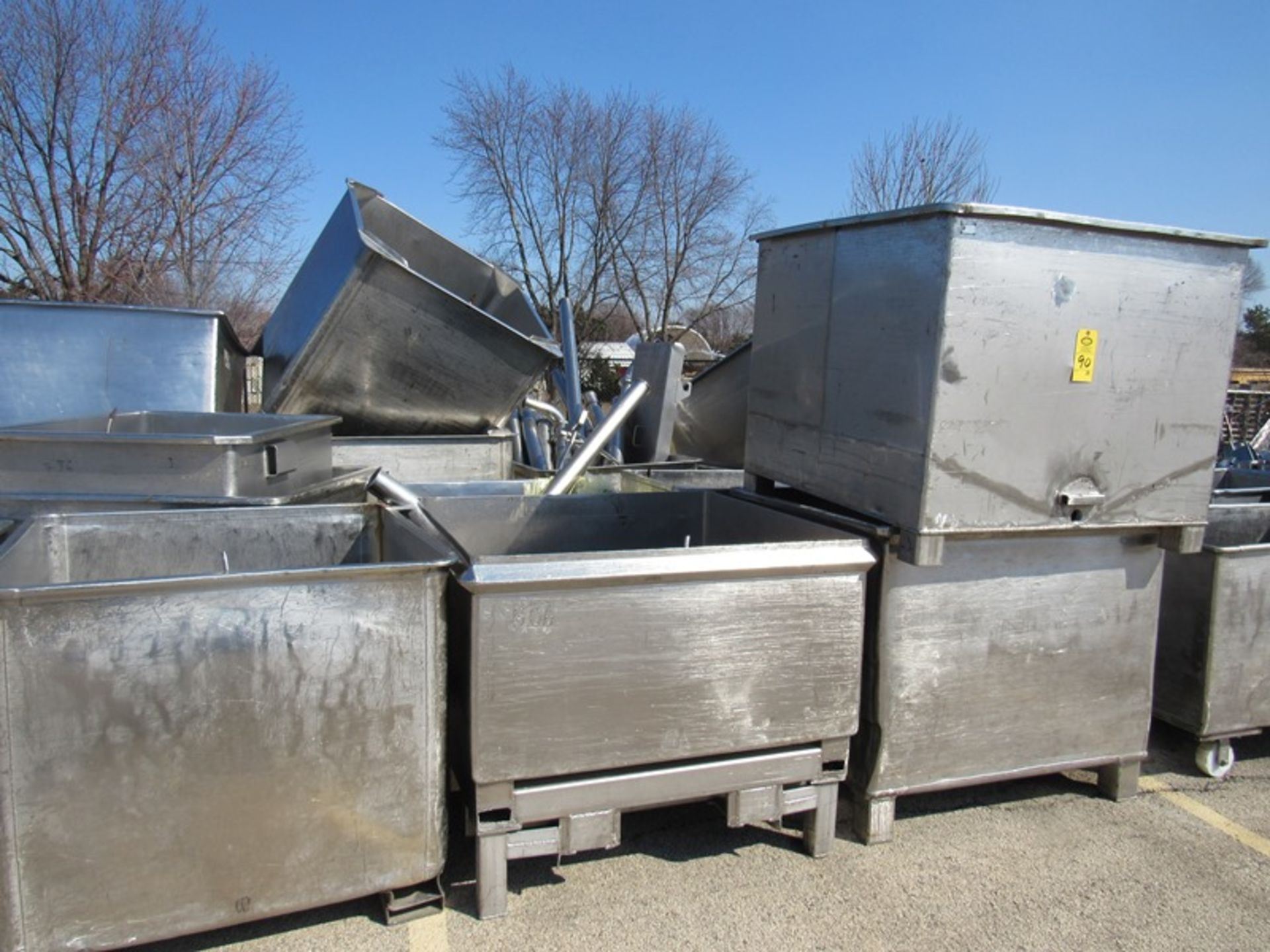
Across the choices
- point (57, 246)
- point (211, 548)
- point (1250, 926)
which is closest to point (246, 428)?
point (211, 548)

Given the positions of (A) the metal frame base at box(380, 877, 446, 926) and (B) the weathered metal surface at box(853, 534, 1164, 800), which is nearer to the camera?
(A) the metal frame base at box(380, 877, 446, 926)

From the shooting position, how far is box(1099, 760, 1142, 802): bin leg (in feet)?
9.53

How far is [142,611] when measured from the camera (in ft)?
6.05

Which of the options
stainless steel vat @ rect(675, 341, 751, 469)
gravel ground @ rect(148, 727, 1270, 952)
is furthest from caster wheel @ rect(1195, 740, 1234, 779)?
stainless steel vat @ rect(675, 341, 751, 469)

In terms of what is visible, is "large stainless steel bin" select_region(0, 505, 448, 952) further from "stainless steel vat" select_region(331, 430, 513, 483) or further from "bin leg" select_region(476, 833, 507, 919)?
"stainless steel vat" select_region(331, 430, 513, 483)

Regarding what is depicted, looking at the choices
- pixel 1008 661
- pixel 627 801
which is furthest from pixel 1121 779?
pixel 627 801

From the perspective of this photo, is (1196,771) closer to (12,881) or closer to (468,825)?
(468,825)

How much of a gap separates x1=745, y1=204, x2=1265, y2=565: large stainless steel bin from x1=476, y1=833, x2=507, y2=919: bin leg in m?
1.36

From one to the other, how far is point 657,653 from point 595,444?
2208 mm

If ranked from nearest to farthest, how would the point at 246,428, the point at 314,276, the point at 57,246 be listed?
the point at 246,428, the point at 314,276, the point at 57,246

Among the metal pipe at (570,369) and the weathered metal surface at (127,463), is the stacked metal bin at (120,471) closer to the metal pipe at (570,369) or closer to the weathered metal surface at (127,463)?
the weathered metal surface at (127,463)

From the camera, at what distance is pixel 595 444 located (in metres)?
4.35

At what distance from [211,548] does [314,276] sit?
206 centimetres

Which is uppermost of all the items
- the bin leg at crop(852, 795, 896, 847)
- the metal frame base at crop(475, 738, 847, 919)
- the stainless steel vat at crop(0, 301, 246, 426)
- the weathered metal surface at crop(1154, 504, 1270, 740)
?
the stainless steel vat at crop(0, 301, 246, 426)
